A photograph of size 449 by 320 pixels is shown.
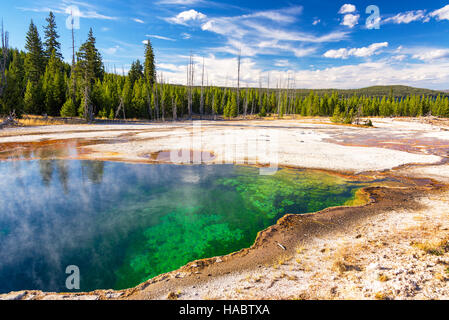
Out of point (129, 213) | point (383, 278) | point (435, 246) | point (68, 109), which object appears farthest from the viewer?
point (68, 109)

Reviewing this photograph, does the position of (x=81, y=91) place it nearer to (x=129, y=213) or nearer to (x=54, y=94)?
(x=54, y=94)

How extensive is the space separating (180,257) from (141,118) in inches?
1950

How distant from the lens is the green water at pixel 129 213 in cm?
647

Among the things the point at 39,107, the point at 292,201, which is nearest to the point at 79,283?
the point at 292,201

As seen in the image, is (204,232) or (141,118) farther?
(141,118)

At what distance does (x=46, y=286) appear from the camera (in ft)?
18.3

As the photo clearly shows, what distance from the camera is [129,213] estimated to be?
9.60m

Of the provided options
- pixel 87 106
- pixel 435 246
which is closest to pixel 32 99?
pixel 87 106

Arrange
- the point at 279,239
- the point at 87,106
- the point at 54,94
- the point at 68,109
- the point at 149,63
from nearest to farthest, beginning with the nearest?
1. the point at 279,239
2. the point at 68,109
3. the point at 87,106
4. the point at 54,94
5. the point at 149,63

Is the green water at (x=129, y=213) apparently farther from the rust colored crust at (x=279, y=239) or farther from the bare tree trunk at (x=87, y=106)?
the bare tree trunk at (x=87, y=106)

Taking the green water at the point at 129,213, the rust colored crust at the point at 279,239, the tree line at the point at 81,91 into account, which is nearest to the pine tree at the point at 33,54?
the tree line at the point at 81,91

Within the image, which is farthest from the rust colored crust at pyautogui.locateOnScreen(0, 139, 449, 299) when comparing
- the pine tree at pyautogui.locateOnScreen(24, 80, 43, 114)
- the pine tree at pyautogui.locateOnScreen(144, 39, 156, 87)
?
the pine tree at pyautogui.locateOnScreen(144, 39, 156, 87)
